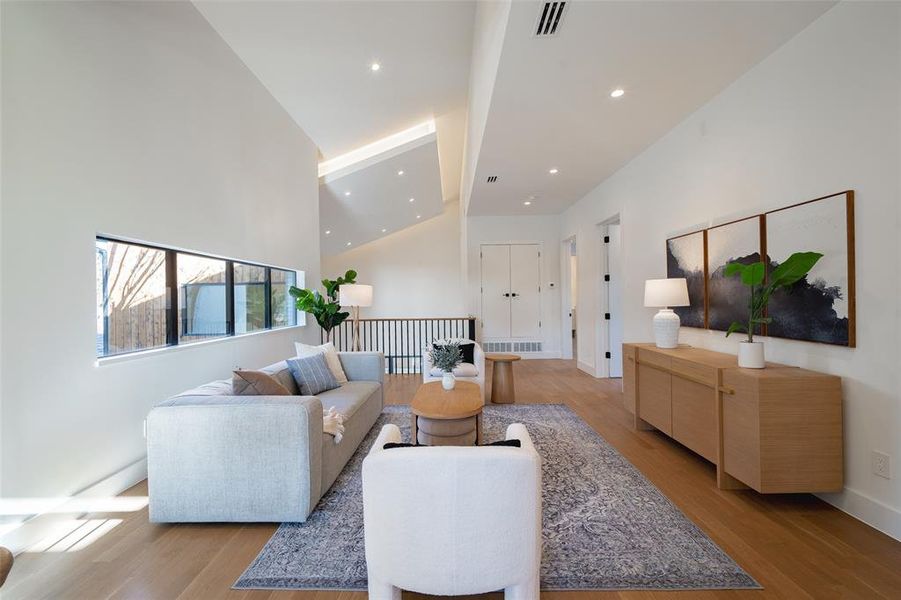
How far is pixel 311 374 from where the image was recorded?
3365 mm

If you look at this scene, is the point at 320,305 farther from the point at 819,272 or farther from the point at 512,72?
the point at 819,272

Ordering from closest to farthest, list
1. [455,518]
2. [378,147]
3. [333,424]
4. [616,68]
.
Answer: [455,518], [333,424], [616,68], [378,147]

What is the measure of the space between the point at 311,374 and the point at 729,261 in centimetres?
352

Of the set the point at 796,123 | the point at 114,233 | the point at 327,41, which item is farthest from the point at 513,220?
the point at 114,233

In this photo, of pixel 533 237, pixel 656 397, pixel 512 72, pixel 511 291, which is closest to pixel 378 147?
pixel 533 237

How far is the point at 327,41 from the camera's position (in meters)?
3.85

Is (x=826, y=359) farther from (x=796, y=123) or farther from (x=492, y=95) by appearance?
(x=492, y=95)

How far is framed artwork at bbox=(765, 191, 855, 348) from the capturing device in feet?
7.15

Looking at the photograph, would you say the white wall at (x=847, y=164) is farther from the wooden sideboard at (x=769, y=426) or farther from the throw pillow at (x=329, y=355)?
the throw pillow at (x=329, y=355)

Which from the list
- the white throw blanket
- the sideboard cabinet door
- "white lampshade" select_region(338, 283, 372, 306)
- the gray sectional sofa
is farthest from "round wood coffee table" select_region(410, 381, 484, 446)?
"white lampshade" select_region(338, 283, 372, 306)

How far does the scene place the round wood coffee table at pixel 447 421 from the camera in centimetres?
271

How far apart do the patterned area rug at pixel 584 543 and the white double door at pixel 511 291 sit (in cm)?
497

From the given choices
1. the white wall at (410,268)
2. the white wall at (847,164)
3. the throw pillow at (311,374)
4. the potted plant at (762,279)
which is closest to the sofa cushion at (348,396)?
the throw pillow at (311,374)

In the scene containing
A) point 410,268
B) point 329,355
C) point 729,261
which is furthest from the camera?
point 410,268
